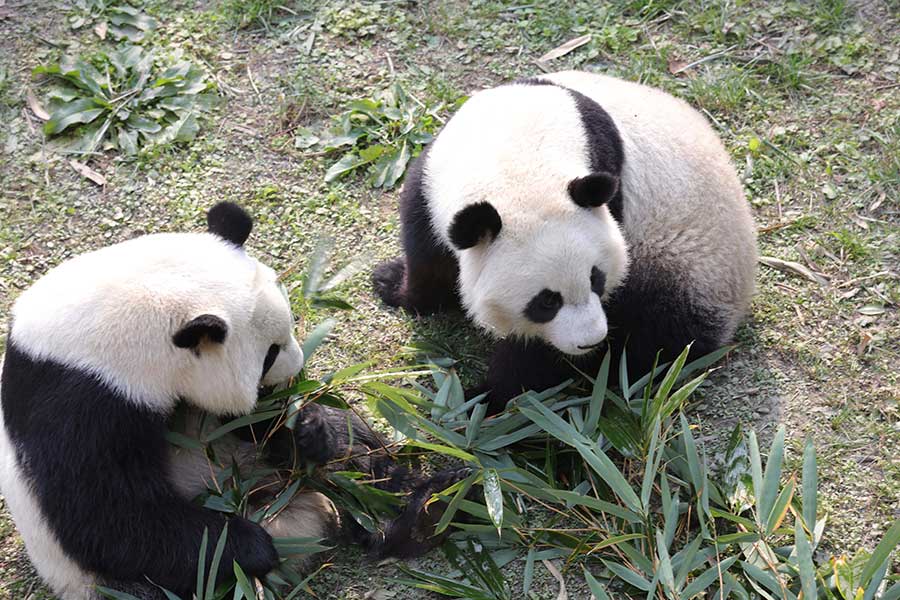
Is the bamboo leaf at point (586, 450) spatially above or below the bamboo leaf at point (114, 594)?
above

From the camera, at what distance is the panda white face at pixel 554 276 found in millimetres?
3598

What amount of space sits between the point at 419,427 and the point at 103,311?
1.26 m

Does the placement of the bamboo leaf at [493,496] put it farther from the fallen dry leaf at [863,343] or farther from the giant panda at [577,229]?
the fallen dry leaf at [863,343]

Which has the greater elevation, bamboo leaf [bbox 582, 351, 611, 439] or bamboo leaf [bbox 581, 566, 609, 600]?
bamboo leaf [bbox 582, 351, 611, 439]

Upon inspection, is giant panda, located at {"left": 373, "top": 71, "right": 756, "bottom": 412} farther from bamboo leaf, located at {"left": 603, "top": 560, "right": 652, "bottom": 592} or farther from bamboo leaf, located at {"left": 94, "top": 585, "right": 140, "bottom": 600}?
bamboo leaf, located at {"left": 94, "top": 585, "right": 140, "bottom": 600}

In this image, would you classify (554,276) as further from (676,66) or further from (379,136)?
(676,66)

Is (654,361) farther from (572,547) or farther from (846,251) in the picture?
(846,251)

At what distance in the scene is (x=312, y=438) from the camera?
12.2 ft

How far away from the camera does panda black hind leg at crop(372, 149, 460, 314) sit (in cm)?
413

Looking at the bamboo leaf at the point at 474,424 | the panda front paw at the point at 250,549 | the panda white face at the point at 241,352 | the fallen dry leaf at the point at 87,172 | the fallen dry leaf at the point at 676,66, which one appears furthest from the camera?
the fallen dry leaf at the point at 676,66

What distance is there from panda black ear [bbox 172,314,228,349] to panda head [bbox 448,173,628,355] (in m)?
0.91

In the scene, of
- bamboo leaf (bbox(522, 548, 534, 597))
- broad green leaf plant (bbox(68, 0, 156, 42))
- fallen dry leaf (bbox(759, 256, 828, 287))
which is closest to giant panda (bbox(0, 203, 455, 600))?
bamboo leaf (bbox(522, 548, 534, 597))

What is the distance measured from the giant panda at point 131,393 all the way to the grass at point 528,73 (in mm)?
574

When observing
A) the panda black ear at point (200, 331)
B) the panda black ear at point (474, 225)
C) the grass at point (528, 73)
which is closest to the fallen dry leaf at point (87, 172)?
the grass at point (528, 73)
